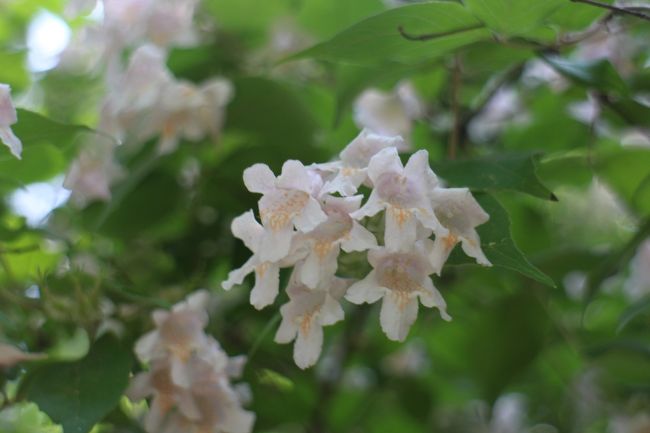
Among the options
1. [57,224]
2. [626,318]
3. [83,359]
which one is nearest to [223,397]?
[83,359]

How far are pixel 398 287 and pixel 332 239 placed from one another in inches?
2.3

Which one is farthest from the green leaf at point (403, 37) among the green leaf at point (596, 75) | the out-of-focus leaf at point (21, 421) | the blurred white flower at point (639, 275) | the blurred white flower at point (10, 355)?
the blurred white flower at point (639, 275)

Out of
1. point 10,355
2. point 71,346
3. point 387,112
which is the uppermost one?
point 10,355

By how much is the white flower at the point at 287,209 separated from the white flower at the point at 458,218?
0.26ft

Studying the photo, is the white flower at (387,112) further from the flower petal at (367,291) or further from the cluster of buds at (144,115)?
the flower petal at (367,291)

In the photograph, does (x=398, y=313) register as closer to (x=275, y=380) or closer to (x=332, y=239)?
(x=332, y=239)

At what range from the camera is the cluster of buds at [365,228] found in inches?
23.1

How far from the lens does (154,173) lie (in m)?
1.07

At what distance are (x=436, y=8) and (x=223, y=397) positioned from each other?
365mm

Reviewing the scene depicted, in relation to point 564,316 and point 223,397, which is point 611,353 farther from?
point 223,397

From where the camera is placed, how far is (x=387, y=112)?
1.16 m

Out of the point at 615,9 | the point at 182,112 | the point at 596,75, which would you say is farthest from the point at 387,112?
the point at 615,9

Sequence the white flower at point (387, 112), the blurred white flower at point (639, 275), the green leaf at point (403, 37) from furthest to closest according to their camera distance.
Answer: the blurred white flower at point (639, 275) < the white flower at point (387, 112) < the green leaf at point (403, 37)

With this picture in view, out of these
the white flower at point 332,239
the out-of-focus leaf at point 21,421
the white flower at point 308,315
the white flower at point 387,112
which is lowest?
the out-of-focus leaf at point 21,421
